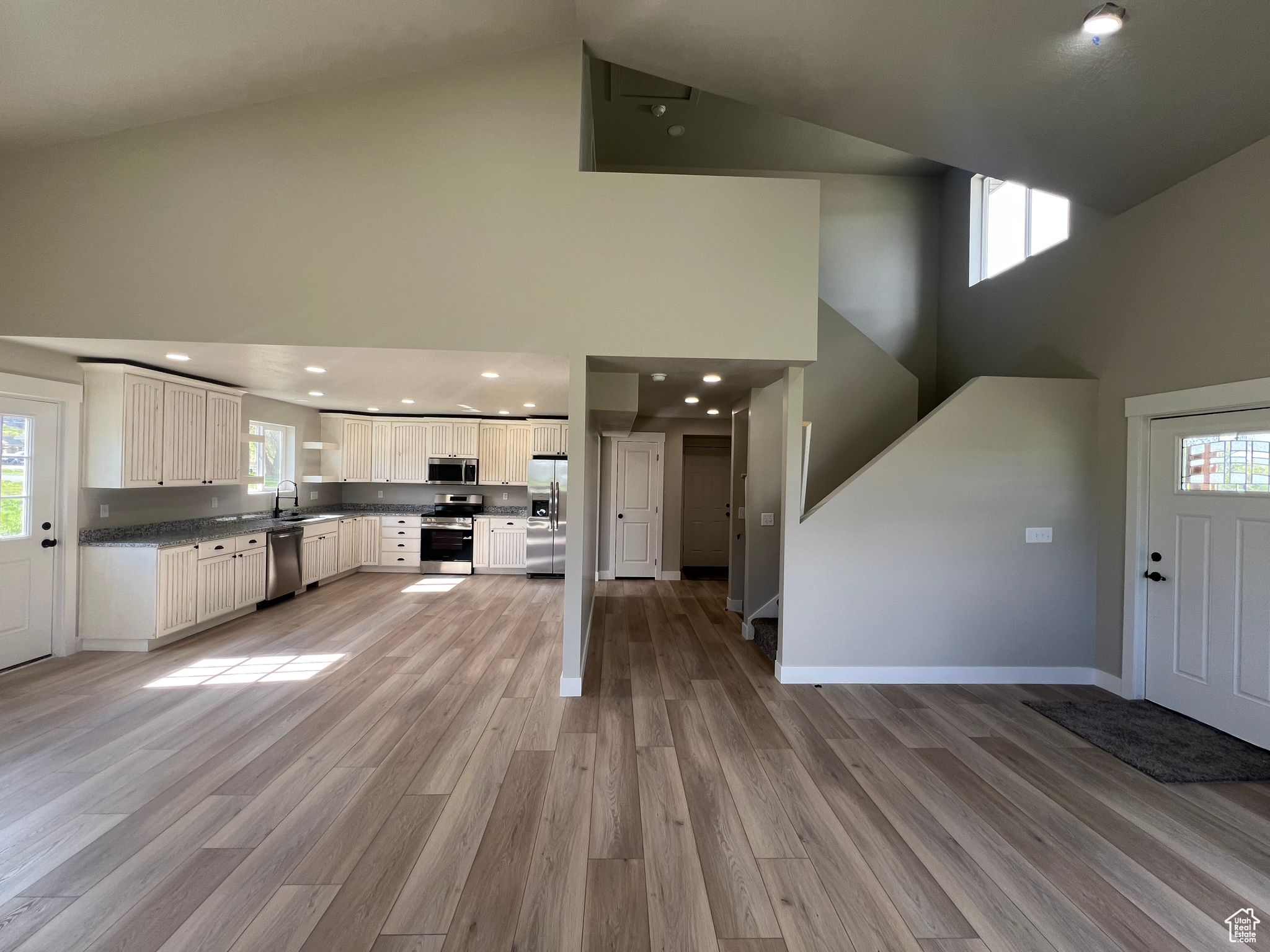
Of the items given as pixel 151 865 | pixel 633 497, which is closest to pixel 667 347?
pixel 151 865

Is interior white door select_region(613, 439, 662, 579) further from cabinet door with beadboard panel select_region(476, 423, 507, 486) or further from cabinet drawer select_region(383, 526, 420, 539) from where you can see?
cabinet drawer select_region(383, 526, 420, 539)

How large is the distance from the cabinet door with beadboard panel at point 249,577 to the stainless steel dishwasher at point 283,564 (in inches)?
3.3

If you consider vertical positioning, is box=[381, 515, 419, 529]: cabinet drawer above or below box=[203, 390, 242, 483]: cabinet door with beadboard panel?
below

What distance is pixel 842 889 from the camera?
2.04 meters

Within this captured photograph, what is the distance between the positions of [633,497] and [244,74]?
6150mm

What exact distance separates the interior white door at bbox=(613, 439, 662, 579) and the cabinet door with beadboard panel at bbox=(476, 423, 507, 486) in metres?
1.66

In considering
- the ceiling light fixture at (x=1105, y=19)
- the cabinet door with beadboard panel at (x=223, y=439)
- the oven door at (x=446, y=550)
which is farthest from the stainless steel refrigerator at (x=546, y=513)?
the ceiling light fixture at (x=1105, y=19)

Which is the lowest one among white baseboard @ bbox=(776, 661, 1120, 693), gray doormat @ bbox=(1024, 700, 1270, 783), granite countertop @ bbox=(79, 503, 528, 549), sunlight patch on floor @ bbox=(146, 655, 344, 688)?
sunlight patch on floor @ bbox=(146, 655, 344, 688)

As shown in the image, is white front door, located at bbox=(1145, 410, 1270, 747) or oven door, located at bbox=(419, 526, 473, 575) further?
oven door, located at bbox=(419, 526, 473, 575)

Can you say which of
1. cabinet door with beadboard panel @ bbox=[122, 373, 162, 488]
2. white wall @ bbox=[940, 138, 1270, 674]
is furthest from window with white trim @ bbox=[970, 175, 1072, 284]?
cabinet door with beadboard panel @ bbox=[122, 373, 162, 488]

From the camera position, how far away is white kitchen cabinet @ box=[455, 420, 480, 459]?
8.20 metres

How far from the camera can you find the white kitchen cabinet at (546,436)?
26.9 feet

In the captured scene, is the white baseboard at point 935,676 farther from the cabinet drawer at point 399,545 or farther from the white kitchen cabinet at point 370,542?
the white kitchen cabinet at point 370,542

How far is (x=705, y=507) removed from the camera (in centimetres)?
953
